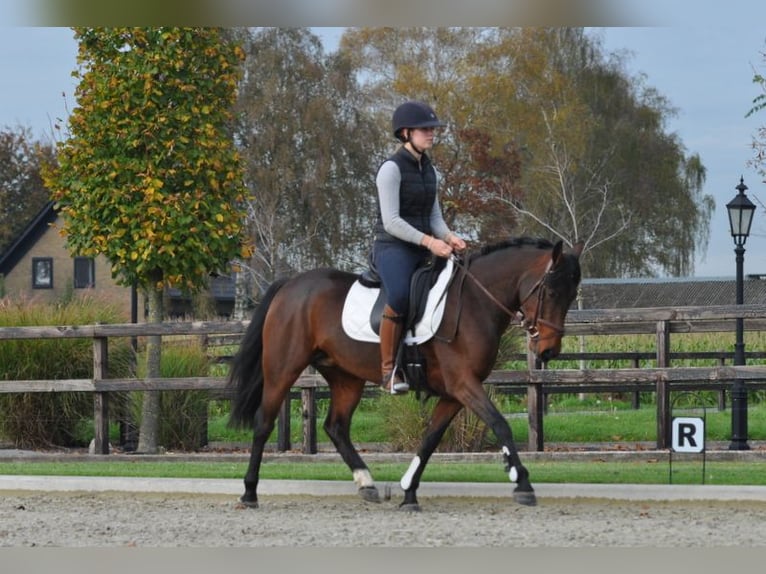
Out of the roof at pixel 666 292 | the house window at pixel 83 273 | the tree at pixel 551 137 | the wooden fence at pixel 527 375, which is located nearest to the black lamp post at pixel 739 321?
the wooden fence at pixel 527 375

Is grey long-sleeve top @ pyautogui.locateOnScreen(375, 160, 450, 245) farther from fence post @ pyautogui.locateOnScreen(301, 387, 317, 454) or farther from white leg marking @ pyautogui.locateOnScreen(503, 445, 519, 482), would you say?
fence post @ pyautogui.locateOnScreen(301, 387, 317, 454)

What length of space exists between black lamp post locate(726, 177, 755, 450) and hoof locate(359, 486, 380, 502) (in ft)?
19.5

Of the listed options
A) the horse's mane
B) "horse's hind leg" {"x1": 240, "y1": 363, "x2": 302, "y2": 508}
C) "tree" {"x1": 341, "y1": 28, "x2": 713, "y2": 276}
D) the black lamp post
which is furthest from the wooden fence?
"tree" {"x1": 341, "y1": 28, "x2": 713, "y2": 276}

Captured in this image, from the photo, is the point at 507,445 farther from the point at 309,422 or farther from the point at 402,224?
the point at 309,422

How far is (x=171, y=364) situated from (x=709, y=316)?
638cm

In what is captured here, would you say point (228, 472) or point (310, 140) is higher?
point (310, 140)

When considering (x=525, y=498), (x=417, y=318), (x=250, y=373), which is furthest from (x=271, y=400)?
(x=525, y=498)

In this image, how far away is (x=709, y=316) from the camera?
11.9 metres

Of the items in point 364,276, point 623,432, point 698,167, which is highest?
point 698,167

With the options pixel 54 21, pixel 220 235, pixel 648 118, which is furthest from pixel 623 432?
→ pixel 648 118

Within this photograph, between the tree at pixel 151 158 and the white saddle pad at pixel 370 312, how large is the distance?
563cm

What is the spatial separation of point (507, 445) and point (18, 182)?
55.0 metres

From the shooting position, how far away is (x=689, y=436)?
27.1ft

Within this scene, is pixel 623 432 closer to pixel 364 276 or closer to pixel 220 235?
pixel 220 235
